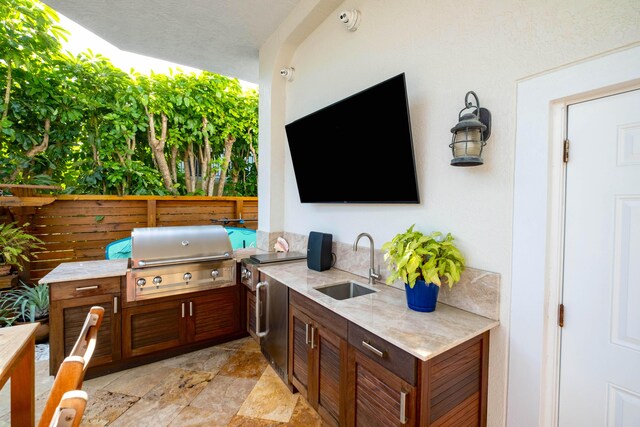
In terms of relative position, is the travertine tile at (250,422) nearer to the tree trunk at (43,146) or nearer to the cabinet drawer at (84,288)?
the cabinet drawer at (84,288)

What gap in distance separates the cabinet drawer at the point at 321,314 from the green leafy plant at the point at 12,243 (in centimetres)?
285

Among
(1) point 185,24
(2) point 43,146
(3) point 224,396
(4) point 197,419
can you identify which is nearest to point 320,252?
(3) point 224,396

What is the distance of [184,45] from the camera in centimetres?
318

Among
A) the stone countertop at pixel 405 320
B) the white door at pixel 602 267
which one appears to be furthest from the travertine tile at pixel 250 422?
the white door at pixel 602 267

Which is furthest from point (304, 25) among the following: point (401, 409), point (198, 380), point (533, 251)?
point (198, 380)

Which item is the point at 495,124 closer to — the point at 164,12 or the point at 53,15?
the point at 164,12

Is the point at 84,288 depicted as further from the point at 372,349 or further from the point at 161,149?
the point at 161,149

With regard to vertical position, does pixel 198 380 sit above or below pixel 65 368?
below

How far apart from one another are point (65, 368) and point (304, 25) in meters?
2.92

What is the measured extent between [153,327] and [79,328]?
1.68 ft

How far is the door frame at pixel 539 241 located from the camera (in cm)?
123

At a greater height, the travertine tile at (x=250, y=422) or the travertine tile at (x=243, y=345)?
the travertine tile at (x=243, y=345)

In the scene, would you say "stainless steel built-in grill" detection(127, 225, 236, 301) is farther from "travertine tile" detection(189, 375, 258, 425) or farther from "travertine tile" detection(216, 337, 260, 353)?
"travertine tile" detection(189, 375, 258, 425)

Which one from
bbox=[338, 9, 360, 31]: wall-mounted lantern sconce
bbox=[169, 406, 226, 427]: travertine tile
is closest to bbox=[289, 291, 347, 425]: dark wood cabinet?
bbox=[169, 406, 226, 427]: travertine tile
